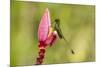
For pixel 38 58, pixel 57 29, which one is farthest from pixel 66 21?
pixel 38 58

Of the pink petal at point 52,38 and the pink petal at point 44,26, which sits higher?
the pink petal at point 44,26

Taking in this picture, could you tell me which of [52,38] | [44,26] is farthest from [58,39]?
[44,26]

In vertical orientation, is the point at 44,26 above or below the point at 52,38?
above

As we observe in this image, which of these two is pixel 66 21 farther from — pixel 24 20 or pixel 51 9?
pixel 24 20

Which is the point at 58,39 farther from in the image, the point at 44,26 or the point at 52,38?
the point at 44,26
